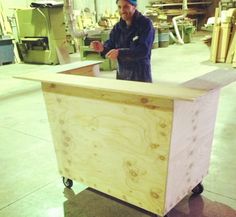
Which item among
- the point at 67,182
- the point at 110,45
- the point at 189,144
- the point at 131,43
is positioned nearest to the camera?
the point at 189,144

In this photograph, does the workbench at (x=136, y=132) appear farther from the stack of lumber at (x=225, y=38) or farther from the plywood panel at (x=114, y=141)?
the stack of lumber at (x=225, y=38)

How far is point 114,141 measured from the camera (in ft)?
4.78

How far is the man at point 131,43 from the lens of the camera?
2.00 meters

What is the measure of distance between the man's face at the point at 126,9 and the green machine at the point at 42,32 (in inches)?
174

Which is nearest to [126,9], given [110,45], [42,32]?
[110,45]

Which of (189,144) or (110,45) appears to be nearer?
(189,144)

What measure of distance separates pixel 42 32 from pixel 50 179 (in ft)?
16.0

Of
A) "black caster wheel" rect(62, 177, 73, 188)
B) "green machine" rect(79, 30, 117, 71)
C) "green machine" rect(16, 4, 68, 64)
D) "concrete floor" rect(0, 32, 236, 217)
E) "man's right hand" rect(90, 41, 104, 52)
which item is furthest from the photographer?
"green machine" rect(16, 4, 68, 64)

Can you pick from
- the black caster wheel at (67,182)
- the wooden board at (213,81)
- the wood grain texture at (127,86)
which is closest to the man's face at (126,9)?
the wood grain texture at (127,86)

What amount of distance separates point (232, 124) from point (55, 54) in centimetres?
454

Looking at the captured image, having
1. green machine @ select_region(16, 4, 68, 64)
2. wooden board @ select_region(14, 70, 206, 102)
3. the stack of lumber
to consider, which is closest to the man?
wooden board @ select_region(14, 70, 206, 102)

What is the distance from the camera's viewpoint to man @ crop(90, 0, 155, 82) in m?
2.00

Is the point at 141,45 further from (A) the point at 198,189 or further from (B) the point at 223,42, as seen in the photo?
(B) the point at 223,42

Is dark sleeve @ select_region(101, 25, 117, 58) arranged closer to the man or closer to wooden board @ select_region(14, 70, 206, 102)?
the man
